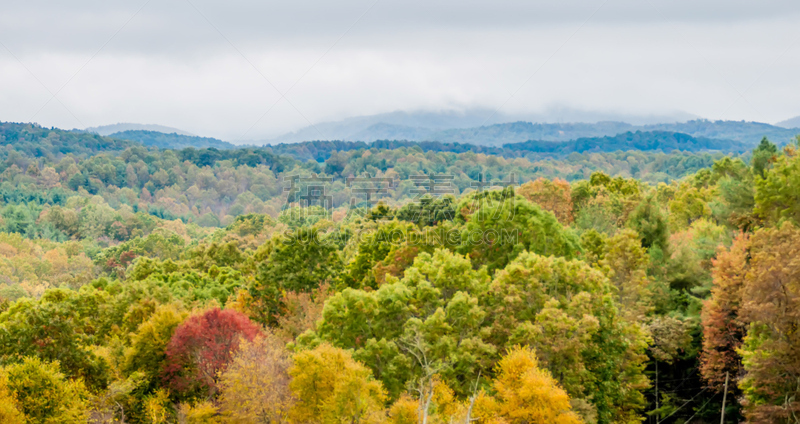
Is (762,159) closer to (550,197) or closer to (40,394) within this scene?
(550,197)

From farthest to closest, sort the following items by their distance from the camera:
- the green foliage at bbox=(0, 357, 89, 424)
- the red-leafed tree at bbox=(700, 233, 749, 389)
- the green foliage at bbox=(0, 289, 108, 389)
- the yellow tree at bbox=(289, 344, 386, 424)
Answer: the red-leafed tree at bbox=(700, 233, 749, 389), the green foliage at bbox=(0, 289, 108, 389), the green foliage at bbox=(0, 357, 89, 424), the yellow tree at bbox=(289, 344, 386, 424)

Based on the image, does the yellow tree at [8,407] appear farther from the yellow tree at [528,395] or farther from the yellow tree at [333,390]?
the yellow tree at [528,395]

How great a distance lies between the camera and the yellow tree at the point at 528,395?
2508 centimetres

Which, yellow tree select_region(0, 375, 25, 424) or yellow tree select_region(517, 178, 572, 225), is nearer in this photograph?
yellow tree select_region(0, 375, 25, 424)

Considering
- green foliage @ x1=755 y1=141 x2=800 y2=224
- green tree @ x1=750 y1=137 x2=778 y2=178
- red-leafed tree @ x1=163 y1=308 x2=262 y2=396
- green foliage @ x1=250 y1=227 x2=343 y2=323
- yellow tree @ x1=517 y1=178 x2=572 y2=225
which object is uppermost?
green tree @ x1=750 y1=137 x2=778 y2=178

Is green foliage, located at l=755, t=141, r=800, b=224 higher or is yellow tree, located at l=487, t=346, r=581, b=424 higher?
green foliage, located at l=755, t=141, r=800, b=224

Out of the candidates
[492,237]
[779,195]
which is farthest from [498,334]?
[779,195]

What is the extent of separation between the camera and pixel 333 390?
2553 centimetres

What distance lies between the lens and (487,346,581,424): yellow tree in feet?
82.3

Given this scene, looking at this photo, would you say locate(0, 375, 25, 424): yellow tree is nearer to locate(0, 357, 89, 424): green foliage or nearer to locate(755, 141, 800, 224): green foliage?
locate(0, 357, 89, 424): green foliage

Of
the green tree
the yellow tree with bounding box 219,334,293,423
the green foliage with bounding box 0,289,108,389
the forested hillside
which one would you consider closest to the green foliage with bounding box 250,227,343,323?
the forested hillside

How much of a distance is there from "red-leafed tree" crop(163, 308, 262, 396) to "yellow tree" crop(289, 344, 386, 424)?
7.07 metres

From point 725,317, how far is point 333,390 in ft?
72.2

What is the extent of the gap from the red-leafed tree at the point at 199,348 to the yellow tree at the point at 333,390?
707cm
